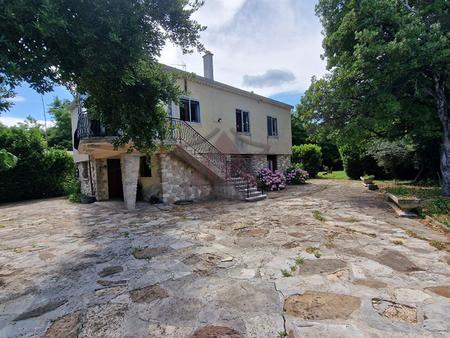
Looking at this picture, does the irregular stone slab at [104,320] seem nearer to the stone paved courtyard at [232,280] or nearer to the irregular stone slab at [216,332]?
the stone paved courtyard at [232,280]

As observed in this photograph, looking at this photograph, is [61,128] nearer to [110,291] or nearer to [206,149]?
[206,149]

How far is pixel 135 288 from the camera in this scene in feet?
11.1

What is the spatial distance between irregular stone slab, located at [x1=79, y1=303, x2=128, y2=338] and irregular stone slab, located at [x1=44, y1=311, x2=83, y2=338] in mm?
71

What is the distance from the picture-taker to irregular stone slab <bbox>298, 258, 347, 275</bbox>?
366 cm

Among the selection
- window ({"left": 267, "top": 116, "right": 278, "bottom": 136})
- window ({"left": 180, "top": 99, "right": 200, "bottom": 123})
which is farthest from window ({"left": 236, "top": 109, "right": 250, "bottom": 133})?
window ({"left": 180, "top": 99, "right": 200, "bottom": 123})

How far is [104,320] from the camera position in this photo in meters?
2.70

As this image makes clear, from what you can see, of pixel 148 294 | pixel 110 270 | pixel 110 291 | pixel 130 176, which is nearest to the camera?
pixel 148 294

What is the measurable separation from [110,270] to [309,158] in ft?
61.7

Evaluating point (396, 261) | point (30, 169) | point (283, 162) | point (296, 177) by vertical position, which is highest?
point (30, 169)

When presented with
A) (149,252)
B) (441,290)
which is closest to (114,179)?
(149,252)

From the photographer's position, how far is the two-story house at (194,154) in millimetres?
9516

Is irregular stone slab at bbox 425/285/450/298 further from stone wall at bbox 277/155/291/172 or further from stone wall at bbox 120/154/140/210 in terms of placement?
stone wall at bbox 277/155/291/172

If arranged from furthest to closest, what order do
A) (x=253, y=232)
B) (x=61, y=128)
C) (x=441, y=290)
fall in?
(x=61, y=128) < (x=253, y=232) < (x=441, y=290)

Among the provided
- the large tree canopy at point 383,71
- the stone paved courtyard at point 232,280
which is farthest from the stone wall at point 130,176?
the large tree canopy at point 383,71
